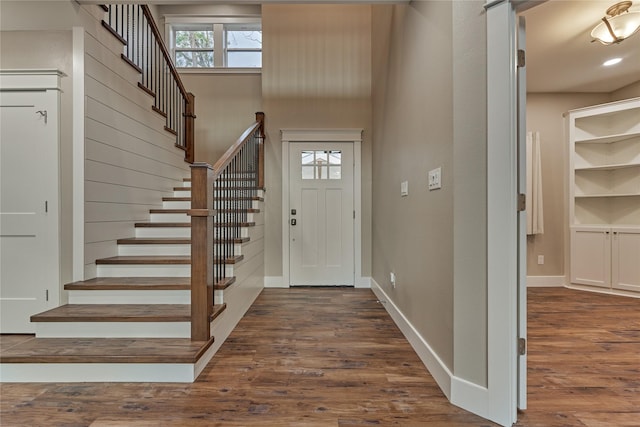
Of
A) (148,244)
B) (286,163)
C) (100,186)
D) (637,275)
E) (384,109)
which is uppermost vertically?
(384,109)

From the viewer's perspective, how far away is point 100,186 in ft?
8.86

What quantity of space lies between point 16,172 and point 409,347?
350 cm

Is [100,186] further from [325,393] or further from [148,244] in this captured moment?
[325,393]

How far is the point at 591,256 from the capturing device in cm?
403

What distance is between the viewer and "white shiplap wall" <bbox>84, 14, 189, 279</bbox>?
2.59 m

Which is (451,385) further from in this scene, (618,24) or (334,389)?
(618,24)

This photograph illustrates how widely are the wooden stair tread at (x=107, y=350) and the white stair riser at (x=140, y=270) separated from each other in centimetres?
68

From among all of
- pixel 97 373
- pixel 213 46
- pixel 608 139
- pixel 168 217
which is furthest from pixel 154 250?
pixel 608 139

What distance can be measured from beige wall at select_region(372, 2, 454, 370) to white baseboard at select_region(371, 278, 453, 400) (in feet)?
0.15

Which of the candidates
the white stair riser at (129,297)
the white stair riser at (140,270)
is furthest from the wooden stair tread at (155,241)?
the white stair riser at (129,297)

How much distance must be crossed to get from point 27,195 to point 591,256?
633cm

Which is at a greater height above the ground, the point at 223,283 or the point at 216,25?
the point at 216,25

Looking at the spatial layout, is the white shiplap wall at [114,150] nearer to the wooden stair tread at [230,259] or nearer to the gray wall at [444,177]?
the wooden stair tread at [230,259]

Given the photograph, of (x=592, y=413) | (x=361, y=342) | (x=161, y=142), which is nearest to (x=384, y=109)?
(x=361, y=342)
